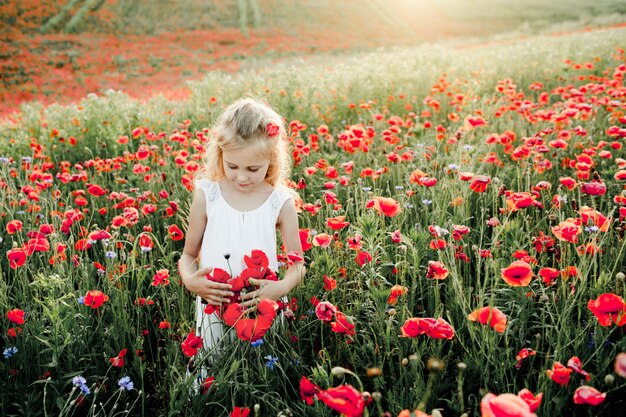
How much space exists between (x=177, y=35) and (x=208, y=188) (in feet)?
62.7

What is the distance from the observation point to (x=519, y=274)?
5.04 feet

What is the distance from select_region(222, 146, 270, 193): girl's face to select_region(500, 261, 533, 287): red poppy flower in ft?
3.18

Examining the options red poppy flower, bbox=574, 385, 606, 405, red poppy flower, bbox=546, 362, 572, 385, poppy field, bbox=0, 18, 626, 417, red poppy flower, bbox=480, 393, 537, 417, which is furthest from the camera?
poppy field, bbox=0, 18, 626, 417

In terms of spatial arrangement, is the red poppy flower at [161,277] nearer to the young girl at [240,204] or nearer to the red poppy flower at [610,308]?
the young girl at [240,204]

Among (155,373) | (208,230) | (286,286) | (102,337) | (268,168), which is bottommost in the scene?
(155,373)

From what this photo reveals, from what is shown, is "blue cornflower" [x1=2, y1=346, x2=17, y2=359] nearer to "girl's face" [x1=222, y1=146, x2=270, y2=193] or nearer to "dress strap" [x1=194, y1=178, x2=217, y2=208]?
"dress strap" [x1=194, y1=178, x2=217, y2=208]

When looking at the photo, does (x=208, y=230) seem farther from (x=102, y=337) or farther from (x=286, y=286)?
(x=102, y=337)

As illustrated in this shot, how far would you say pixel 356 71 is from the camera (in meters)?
7.54

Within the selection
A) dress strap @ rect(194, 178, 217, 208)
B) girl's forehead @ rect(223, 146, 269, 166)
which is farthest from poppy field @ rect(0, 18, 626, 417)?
girl's forehead @ rect(223, 146, 269, 166)

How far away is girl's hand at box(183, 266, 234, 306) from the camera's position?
1.56 m

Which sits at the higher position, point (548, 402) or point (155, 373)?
point (548, 402)

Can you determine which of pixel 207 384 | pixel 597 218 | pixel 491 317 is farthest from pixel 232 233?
pixel 597 218

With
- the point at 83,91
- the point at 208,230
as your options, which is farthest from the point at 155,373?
the point at 83,91

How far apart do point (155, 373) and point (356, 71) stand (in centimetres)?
640
